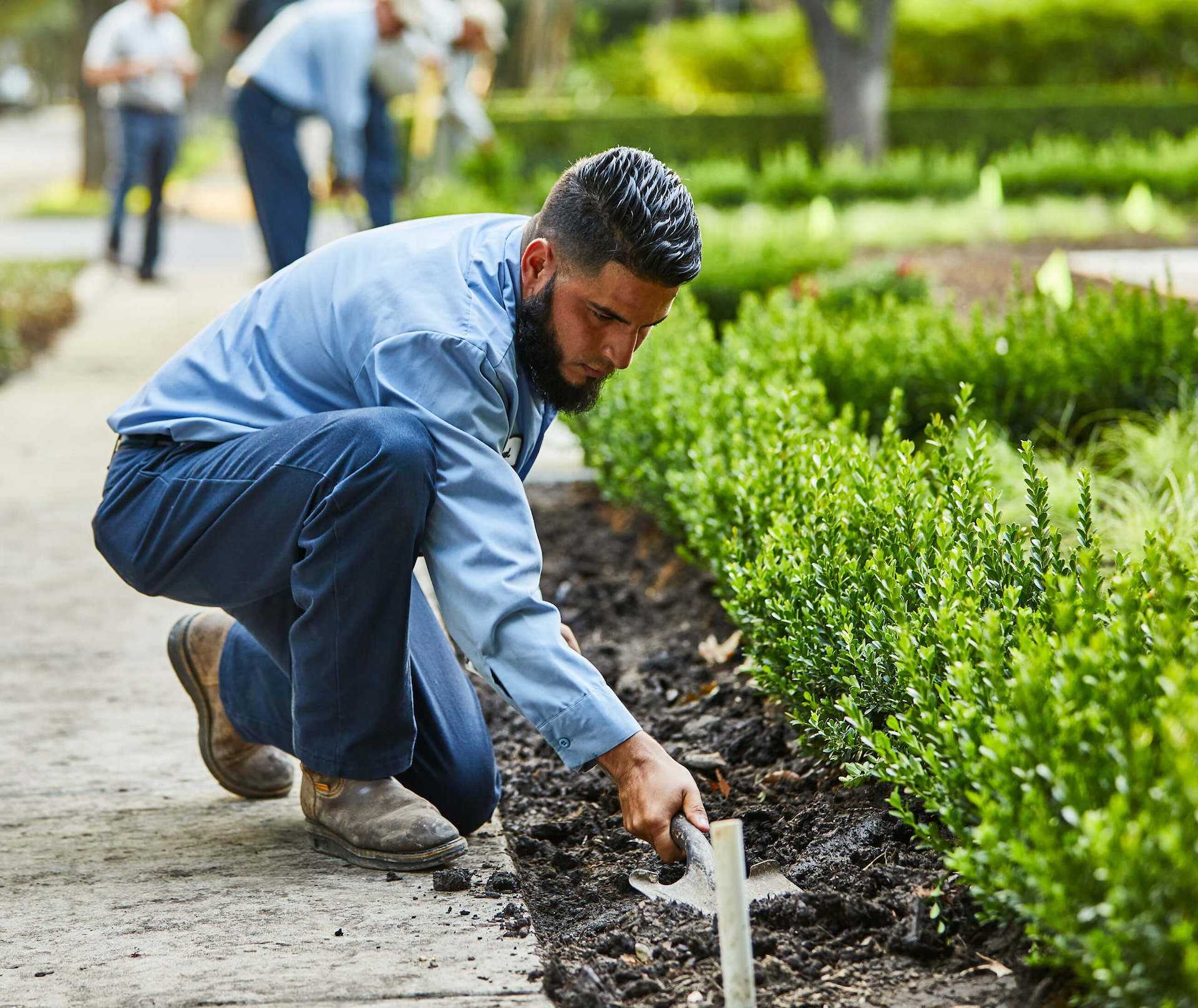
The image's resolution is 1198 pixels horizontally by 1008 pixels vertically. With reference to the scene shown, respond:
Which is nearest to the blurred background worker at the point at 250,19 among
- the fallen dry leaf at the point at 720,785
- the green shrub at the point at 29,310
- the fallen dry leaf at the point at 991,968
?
the green shrub at the point at 29,310

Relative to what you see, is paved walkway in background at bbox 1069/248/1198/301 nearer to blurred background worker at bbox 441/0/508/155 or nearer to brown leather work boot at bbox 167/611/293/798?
brown leather work boot at bbox 167/611/293/798

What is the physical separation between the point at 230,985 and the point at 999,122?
49.1 ft

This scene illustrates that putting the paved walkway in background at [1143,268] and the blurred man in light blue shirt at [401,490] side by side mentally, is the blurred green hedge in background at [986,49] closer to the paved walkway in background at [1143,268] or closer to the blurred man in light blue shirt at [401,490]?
the paved walkway in background at [1143,268]

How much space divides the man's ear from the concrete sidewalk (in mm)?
1109

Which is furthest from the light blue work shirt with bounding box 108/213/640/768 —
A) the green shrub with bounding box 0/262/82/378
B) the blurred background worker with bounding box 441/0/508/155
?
the blurred background worker with bounding box 441/0/508/155

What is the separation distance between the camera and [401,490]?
2.35 metres

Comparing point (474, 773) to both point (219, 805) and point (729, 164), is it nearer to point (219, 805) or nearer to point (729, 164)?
point (219, 805)

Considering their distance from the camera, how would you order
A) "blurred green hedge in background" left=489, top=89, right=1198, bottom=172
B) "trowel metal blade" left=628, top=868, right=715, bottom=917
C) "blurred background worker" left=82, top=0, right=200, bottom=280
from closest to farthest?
1. "trowel metal blade" left=628, top=868, right=715, bottom=917
2. "blurred background worker" left=82, top=0, right=200, bottom=280
3. "blurred green hedge in background" left=489, top=89, right=1198, bottom=172

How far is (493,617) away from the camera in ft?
7.29

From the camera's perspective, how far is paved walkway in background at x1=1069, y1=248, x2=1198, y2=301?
19.7 feet

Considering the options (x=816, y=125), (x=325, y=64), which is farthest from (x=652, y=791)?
(x=816, y=125)

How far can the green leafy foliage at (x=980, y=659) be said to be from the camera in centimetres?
158

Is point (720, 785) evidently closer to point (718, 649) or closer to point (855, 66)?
point (718, 649)

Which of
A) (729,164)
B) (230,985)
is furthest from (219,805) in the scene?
(729,164)
